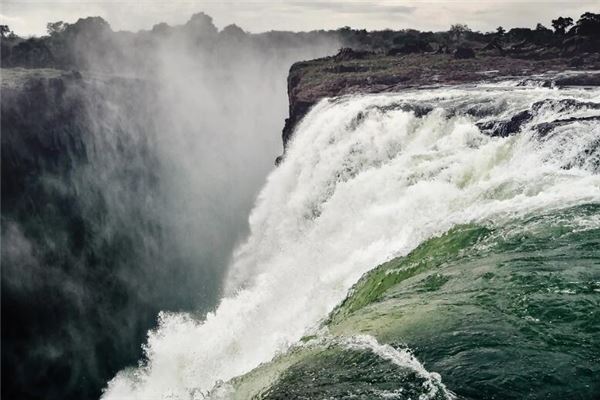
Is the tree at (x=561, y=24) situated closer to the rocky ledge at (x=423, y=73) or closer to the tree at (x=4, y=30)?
the rocky ledge at (x=423, y=73)

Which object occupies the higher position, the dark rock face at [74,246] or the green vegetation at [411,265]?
the green vegetation at [411,265]

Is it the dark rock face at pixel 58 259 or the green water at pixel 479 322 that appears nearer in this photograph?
the green water at pixel 479 322

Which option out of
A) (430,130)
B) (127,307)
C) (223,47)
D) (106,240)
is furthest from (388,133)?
(223,47)

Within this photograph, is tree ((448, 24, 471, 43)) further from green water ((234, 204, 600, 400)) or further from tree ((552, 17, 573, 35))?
green water ((234, 204, 600, 400))

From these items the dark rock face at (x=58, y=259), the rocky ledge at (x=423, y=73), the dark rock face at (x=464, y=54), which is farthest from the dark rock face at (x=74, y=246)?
the dark rock face at (x=464, y=54)

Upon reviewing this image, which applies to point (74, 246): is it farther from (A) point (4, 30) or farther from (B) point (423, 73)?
(A) point (4, 30)

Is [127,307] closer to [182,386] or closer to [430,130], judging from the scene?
[182,386]
